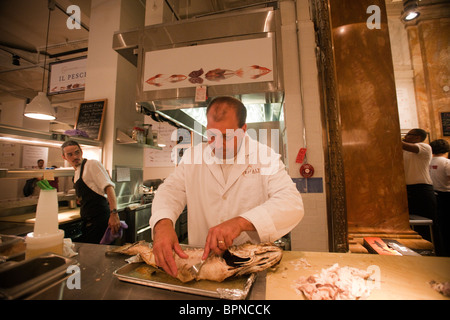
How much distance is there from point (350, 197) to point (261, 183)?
4.16 feet

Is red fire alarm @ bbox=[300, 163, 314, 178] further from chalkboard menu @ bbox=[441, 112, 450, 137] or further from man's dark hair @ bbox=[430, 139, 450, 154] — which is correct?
chalkboard menu @ bbox=[441, 112, 450, 137]

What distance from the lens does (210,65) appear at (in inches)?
68.0

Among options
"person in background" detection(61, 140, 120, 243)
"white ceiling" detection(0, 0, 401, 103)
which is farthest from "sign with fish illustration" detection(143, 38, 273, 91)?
"person in background" detection(61, 140, 120, 243)

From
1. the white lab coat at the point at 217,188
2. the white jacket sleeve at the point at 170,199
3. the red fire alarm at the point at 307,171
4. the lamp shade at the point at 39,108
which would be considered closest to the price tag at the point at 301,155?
the red fire alarm at the point at 307,171

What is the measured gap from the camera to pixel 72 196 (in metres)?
3.29

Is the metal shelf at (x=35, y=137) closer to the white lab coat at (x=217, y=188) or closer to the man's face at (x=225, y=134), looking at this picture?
the white lab coat at (x=217, y=188)

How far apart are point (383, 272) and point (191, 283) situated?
2.96 feet

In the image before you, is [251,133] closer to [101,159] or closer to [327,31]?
[327,31]

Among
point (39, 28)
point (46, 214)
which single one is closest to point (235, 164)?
point (46, 214)

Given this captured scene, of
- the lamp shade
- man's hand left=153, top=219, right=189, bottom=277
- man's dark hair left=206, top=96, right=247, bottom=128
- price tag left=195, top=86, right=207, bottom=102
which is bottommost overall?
man's hand left=153, top=219, right=189, bottom=277

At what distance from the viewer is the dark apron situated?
253 centimetres

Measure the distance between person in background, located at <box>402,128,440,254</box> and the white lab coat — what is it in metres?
2.78

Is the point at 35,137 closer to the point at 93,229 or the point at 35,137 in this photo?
the point at 35,137
